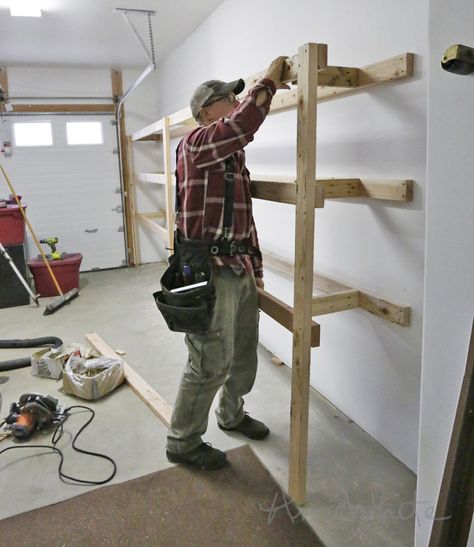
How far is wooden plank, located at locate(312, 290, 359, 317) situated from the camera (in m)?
2.18

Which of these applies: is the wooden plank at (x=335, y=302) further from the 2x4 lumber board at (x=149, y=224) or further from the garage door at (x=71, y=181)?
the garage door at (x=71, y=181)

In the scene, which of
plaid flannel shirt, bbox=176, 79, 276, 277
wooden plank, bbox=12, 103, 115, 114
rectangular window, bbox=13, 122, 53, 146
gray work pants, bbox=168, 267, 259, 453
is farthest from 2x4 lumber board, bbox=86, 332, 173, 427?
wooden plank, bbox=12, 103, 115, 114

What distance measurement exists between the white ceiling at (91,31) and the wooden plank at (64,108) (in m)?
0.48

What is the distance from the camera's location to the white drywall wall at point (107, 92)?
6.02 metres

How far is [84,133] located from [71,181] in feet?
2.14

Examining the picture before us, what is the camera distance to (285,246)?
10.7ft

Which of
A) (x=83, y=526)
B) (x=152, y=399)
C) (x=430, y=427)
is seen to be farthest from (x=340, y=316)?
(x=83, y=526)

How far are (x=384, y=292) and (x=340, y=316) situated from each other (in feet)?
1.41

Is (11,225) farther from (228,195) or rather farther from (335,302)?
(335,302)

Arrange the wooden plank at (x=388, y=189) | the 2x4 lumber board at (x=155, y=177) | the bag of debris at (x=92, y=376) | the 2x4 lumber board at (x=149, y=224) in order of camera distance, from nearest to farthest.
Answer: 1. the wooden plank at (x=388, y=189)
2. the bag of debris at (x=92, y=376)
3. the 2x4 lumber board at (x=155, y=177)
4. the 2x4 lumber board at (x=149, y=224)

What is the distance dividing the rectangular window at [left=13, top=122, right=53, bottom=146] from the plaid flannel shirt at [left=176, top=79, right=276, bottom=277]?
4822 millimetres

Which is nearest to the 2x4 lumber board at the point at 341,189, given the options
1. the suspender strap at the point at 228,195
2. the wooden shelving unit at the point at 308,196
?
the wooden shelving unit at the point at 308,196

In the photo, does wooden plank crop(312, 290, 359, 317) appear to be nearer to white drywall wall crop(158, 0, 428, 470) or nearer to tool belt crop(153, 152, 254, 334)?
white drywall wall crop(158, 0, 428, 470)

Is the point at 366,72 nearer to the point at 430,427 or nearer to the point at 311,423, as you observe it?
the point at 430,427
